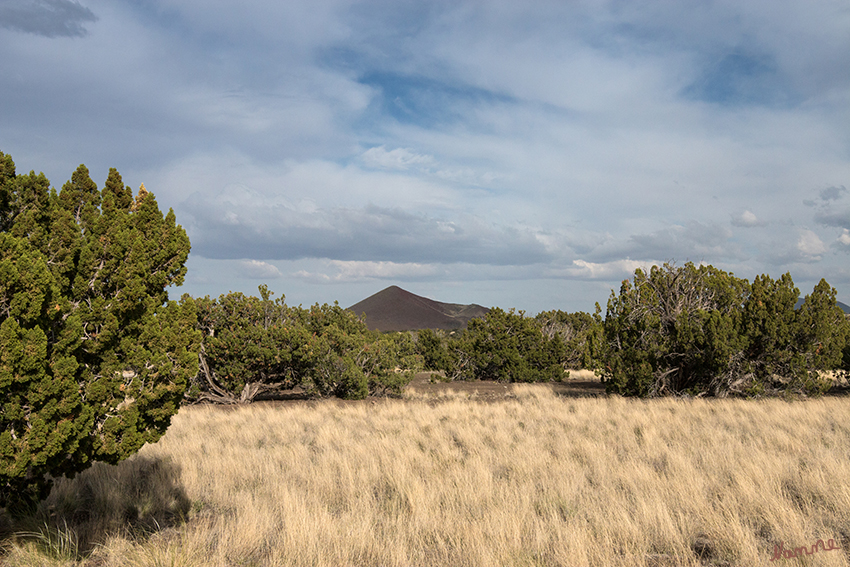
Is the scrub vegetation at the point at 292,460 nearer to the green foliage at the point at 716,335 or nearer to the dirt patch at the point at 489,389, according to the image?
the green foliage at the point at 716,335

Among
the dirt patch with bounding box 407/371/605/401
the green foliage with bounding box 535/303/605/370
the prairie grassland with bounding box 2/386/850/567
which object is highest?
the green foliage with bounding box 535/303/605/370

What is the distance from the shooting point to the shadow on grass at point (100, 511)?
490 centimetres

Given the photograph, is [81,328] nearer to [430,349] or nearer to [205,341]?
[205,341]

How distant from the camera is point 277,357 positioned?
15.5m

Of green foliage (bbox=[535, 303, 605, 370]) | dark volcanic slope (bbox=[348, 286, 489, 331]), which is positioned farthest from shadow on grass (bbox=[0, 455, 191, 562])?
dark volcanic slope (bbox=[348, 286, 489, 331])

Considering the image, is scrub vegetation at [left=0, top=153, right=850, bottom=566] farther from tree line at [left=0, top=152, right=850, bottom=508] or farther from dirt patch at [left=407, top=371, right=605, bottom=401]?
dirt patch at [left=407, top=371, right=605, bottom=401]

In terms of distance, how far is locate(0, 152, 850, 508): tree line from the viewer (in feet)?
12.1

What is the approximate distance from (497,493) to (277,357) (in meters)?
10.5

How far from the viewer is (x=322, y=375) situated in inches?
658

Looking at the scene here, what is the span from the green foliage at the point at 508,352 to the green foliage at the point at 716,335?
24.3ft

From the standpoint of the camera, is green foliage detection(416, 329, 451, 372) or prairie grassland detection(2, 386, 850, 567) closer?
prairie grassland detection(2, 386, 850, 567)

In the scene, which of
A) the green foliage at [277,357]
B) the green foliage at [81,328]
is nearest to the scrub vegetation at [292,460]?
the green foliage at [81,328]

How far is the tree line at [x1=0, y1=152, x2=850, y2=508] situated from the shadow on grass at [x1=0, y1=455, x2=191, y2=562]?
0.57 metres
